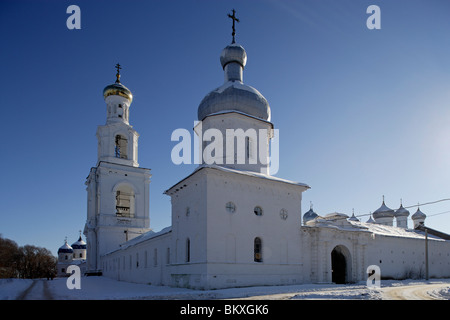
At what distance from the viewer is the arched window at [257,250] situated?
18141 millimetres

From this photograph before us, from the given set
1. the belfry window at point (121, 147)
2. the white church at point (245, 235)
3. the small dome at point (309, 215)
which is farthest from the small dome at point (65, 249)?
the small dome at point (309, 215)

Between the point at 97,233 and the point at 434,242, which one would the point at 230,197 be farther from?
the point at 434,242

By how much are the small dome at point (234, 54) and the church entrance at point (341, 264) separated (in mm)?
14523

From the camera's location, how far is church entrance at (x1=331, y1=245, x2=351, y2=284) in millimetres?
22156

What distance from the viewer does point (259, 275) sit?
1766 centimetres

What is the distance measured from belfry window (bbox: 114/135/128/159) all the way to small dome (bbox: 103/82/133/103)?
17.1 feet

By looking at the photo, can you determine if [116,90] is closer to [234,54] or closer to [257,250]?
[234,54]

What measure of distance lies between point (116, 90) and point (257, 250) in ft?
95.1

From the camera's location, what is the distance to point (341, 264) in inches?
892

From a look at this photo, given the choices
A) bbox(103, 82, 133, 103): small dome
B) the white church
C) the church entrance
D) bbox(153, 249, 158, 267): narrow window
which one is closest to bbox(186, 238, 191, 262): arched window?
the white church

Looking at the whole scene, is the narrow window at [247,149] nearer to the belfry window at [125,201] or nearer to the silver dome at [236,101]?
the silver dome at [236,101]

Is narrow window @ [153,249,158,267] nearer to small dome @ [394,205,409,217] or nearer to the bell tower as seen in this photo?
the bell tower
